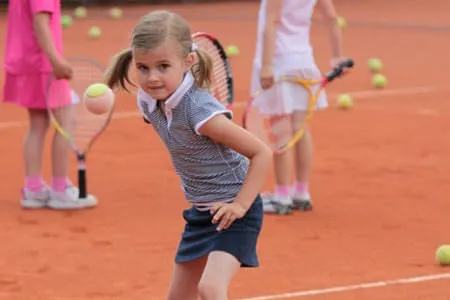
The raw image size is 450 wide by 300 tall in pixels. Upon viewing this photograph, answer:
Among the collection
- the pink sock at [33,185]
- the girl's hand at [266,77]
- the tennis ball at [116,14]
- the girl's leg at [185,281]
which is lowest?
the pink sock at [33,185]

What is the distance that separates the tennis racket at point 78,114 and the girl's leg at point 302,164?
3.46ft

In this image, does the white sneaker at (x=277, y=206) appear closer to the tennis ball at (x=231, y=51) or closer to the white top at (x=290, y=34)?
the white top at (x=290, y=34)

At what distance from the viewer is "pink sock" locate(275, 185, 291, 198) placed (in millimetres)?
6465

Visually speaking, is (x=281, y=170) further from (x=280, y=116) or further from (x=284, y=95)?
(x=284, y=95)

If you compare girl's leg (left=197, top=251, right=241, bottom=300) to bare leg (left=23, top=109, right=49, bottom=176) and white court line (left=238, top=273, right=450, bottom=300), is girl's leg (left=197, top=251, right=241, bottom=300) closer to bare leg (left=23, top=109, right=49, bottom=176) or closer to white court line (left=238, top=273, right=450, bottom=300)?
white court line (left=238, top=273, right=450, bottom=300)

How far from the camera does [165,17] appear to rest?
3711 millimetres

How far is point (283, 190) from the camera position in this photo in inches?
255

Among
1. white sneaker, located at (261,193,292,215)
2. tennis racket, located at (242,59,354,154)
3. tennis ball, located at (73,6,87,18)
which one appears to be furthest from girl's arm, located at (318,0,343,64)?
tennis ball, located at (73,6,87,18)

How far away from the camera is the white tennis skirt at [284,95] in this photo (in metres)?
6.40

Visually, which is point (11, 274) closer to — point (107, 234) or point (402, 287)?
point (107, 234)

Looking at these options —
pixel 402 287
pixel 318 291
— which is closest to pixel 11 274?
pixel 318 291

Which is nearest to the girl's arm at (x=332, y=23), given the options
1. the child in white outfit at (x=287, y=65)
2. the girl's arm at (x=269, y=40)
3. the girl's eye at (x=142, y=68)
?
the child in white outfit at (x=287, y=65)

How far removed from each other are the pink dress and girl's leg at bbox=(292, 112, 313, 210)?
4.24 ft

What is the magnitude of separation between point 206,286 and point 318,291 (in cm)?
134
